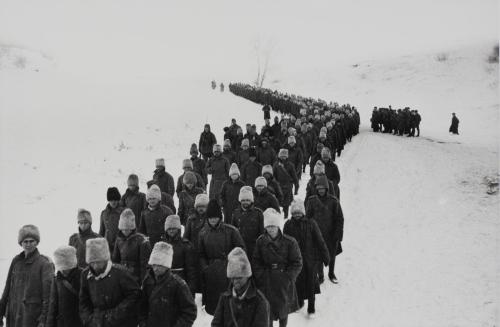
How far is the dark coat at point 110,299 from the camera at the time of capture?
4.27 m

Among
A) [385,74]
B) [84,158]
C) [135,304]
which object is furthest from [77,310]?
[385,74]

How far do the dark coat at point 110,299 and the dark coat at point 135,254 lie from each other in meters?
1.38

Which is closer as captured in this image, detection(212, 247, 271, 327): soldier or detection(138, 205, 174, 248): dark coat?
detection(212, 247, 271, 327): soldier

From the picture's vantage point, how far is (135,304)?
14.4 feet

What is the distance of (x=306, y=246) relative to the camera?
6883 millimetres

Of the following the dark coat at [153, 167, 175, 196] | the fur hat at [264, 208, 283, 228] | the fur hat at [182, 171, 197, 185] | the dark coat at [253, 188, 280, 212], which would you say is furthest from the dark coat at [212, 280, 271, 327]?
the dark coat at [153, 167, 175, 196]

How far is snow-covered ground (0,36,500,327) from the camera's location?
27.4ft

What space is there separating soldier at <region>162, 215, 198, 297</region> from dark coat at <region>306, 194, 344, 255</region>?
305 centimetres

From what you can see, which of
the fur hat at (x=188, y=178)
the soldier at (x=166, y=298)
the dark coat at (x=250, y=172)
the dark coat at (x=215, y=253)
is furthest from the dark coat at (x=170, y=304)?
the dark coat at (x=250, y=172)

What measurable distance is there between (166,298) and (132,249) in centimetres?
166

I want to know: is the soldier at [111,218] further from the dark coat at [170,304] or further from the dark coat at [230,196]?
the dark coat at [170,304]

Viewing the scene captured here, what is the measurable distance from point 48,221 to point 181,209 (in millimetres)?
4922

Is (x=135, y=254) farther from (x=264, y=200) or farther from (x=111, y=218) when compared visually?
(x=264, y=200)

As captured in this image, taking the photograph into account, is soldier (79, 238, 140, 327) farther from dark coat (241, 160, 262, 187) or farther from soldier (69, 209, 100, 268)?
dark coat (241, 160, 262, 187)
